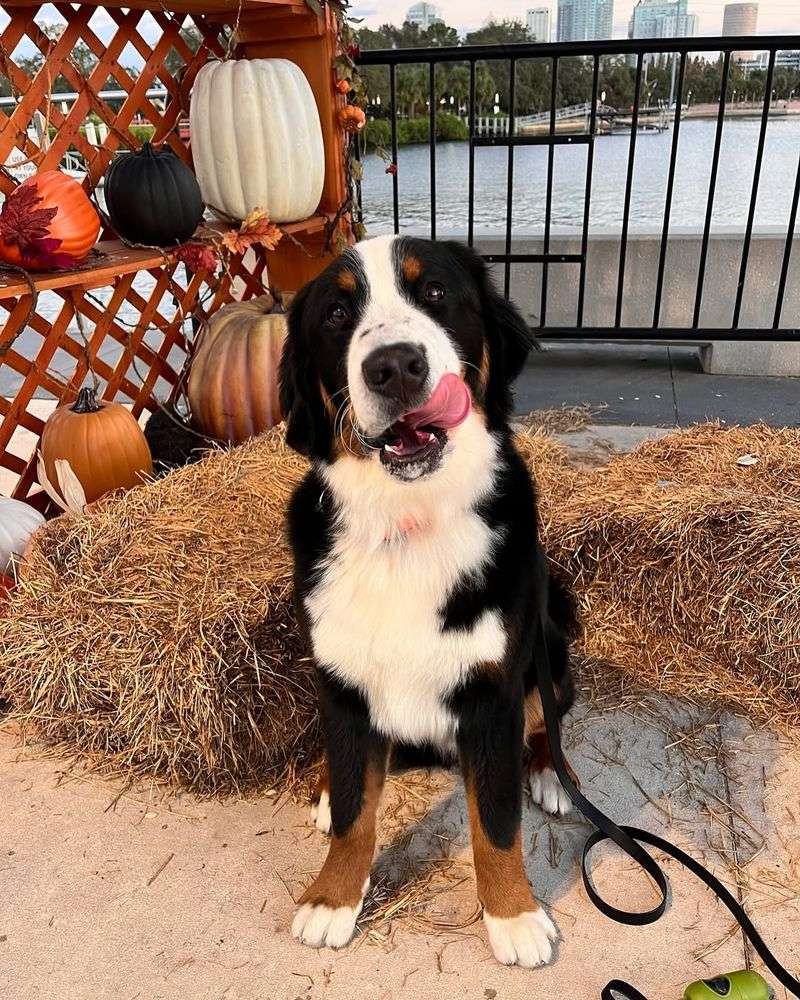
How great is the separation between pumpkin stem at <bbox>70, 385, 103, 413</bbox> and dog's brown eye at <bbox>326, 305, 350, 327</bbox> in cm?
162

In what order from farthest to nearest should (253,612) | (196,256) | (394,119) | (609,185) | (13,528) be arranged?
(609,185) < (394,119) < (196,256) < (13,528) < (253,612)

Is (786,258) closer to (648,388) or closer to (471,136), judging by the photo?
(648,388)

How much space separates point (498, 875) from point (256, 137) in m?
3.14

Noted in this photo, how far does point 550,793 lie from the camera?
187 cm

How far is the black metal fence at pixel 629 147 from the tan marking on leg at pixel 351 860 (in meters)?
3.81

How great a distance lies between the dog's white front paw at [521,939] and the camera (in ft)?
4.91

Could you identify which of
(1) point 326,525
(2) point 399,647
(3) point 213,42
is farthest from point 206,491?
(3) point 213,42

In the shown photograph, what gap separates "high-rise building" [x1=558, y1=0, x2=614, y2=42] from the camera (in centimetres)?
547

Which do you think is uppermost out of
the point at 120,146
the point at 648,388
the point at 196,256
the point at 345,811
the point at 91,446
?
the point at 120,146

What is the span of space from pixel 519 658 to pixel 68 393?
2.37 meters

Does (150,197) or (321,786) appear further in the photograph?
(150,197)

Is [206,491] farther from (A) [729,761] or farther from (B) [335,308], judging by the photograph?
(A) [729,761]

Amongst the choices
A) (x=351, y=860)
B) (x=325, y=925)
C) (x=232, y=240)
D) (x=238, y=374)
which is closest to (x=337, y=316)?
(x=351, y=860)

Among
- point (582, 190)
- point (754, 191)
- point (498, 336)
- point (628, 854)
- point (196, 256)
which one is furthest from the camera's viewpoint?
point (582, 190)
